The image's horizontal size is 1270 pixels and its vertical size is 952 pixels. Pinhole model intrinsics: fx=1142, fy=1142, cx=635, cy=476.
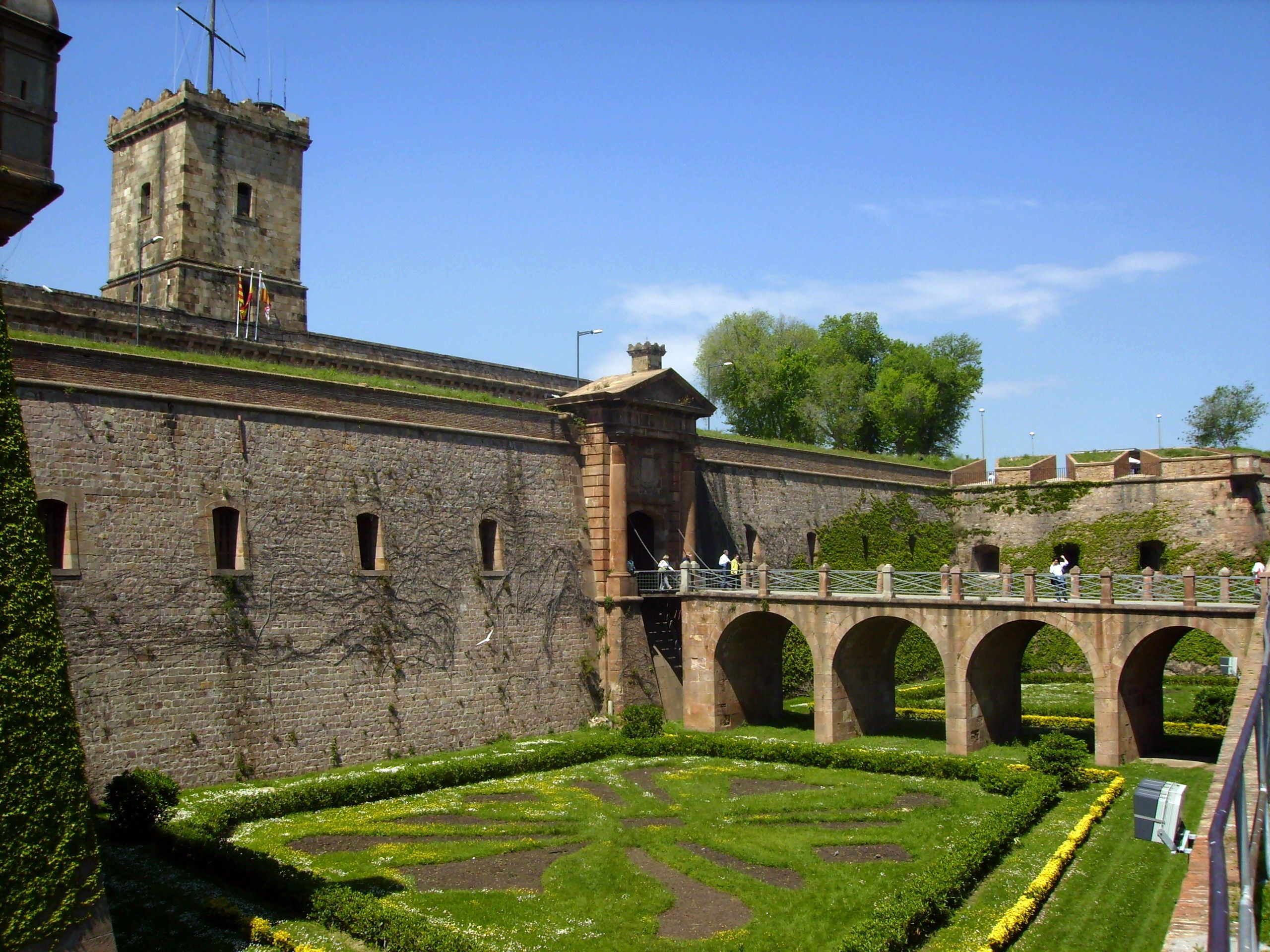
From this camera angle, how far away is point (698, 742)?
28.0 m

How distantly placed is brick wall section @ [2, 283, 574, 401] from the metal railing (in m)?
24.6

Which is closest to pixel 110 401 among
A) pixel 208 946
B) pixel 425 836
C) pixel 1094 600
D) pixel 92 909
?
pixel 425 836

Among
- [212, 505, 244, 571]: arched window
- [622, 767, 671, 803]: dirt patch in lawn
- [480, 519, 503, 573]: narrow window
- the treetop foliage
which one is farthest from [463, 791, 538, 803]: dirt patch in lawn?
the treetop foliage

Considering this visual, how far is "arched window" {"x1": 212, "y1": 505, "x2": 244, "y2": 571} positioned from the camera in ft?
78.8

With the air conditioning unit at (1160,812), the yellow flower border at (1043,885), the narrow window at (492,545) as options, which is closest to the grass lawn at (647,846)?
the yellow flower border at (1043,885)

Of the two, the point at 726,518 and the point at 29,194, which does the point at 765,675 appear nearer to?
the point at 726,518

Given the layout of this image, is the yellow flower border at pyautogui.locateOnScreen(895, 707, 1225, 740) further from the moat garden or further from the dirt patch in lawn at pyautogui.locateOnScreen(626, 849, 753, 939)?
the dirt patch in lawn at pyautogui.locateOnScreen(626, 849, 753, 939)

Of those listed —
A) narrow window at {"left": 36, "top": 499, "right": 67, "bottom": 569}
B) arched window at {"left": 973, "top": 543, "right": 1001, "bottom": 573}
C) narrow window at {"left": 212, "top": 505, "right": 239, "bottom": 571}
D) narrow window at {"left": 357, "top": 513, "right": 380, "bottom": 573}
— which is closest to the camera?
narrow window at {"left": 36, "top": 499, "right": 67, "bottom": 569}

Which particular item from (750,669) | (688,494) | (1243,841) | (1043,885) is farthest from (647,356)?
(1243,841)

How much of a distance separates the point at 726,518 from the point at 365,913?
78.7 feet

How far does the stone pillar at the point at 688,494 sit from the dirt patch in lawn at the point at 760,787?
32.8 feet

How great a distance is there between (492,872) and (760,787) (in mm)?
7814

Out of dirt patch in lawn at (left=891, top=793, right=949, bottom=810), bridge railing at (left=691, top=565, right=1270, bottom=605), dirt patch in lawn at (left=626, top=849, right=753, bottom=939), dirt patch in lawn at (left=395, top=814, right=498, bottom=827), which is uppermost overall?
bridge railing at (left=691, top=565, right=1270, bottom=605)

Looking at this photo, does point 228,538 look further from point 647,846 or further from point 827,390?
point 827,390
